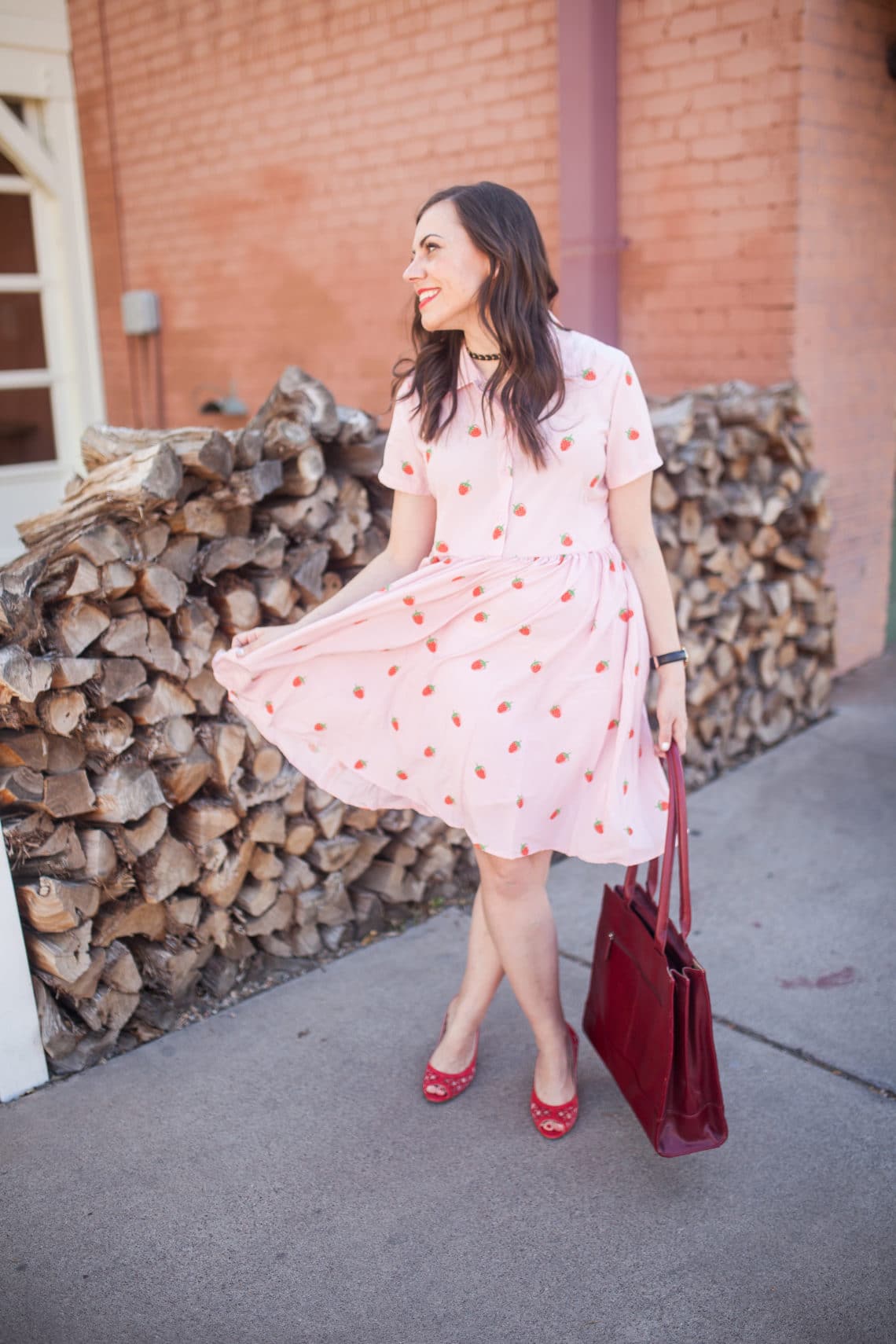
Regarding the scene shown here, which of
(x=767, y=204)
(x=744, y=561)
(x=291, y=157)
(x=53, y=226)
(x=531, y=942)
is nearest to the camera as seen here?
(x=531, y=942)

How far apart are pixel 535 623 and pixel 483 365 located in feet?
1.60

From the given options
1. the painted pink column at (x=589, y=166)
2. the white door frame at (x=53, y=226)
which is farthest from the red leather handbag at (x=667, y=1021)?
the white door frame at (x=53, y=226)

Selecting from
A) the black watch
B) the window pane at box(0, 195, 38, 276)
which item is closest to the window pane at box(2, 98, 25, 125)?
the window pane at box(0, 195, 38, 276)

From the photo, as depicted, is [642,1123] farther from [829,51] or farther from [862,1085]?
[829,51]

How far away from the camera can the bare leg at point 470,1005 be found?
2494 millimetres

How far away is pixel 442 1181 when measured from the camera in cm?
227

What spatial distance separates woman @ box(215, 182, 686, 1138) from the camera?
212cm

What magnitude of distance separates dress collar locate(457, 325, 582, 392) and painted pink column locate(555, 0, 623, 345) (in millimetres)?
2725

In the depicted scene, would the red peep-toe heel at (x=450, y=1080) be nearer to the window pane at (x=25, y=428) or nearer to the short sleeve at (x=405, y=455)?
the short sleeve at (x=405, y=455)

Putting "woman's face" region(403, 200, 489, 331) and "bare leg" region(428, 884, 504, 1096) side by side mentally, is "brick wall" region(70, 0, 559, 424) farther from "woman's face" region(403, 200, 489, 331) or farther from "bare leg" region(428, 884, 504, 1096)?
"bare leg" region(428, 884, 504, 1096)

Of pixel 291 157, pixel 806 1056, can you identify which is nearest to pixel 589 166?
pixel 291 157

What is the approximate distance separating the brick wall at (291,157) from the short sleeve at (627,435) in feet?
10.3

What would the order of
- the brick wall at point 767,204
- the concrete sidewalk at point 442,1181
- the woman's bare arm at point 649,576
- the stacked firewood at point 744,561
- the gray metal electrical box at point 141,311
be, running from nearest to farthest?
the concrete sidewalk at point 442,1181, the woman's bare arm at point 649,576, the stacked firewood at point 744,561, the brick wall at point 767,204, the gray metal electrical box at point 141,311

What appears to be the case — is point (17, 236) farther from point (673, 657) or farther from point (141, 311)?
point (673, 657)
